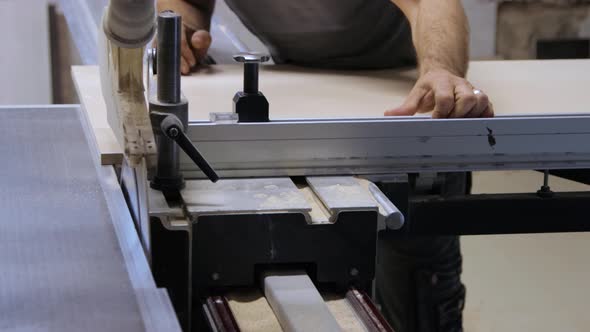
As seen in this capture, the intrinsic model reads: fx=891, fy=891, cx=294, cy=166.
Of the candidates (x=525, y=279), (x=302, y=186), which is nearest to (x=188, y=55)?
(x=302, y=186)

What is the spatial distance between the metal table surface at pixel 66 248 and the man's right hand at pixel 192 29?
0.37 metres

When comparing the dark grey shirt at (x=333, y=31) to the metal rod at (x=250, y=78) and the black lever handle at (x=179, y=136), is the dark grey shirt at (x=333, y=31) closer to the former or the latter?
the metal rod at (x=250, y=78)

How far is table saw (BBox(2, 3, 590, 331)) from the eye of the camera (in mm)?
911

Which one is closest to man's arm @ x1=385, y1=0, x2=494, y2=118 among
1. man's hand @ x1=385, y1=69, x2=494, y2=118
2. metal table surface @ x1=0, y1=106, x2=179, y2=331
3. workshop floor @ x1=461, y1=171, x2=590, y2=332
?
man's hand @ x1=385, y1=69, x2=494, y2=118

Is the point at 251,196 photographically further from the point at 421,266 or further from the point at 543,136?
the point at 421,266

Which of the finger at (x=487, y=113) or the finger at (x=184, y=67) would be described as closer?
the finger at (x=487, y=113)

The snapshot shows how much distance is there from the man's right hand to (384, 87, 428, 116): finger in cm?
42

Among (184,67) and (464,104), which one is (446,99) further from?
(184,67)

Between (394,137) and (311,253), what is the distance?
224 mm

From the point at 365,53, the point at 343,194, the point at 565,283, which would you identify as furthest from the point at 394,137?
the point at 565,283

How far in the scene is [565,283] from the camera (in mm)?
2770

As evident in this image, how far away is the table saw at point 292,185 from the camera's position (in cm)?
91

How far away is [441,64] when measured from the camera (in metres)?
1.32

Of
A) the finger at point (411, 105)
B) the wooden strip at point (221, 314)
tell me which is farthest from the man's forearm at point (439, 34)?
the wooden strip at point (221, 314)
